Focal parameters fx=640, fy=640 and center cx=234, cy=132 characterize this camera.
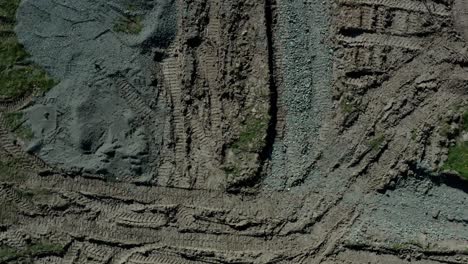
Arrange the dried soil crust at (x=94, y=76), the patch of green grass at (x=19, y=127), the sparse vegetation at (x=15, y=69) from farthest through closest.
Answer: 1. the patch of green grass at (x=19, y=127)
2. the sparse vegetation at (x=15, y=69)
3. the dried soil crust at (x=94, y=76)

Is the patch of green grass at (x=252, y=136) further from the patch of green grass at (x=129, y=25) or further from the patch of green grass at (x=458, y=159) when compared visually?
the patch of green grass at (x=458, y=159)

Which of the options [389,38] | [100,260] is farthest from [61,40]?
[389,38]

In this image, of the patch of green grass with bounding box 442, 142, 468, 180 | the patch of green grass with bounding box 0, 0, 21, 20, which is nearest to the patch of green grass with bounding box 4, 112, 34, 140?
the patch of green grass with bounding box 0, 0, 21, 20

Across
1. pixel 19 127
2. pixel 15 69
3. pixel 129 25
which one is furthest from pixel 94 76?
pixel 19 127

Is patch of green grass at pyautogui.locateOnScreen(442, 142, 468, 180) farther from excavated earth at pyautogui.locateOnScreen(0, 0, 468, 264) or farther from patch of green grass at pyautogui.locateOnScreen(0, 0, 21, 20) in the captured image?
patch of green grass at pyautogui.locateOnScreen(0, 0, 21, 20)

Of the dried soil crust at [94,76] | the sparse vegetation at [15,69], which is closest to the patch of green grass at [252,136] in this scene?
the dried soil crust at [94,76]

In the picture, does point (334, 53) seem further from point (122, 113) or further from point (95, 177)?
point (95, 177)

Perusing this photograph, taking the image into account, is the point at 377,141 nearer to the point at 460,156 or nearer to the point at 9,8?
the point at 460,156
